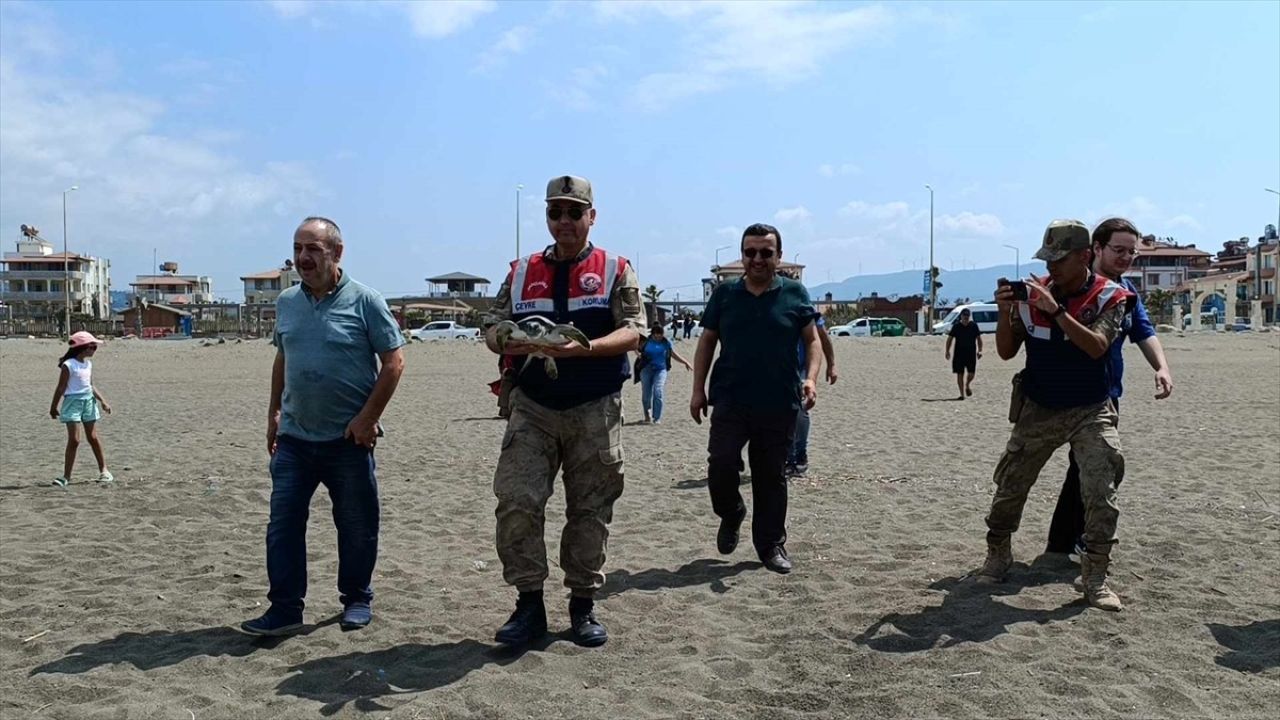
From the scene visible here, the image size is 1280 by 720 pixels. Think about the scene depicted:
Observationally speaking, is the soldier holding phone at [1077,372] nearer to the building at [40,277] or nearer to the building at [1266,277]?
the building at [1266,277]

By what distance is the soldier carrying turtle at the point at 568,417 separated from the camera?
4.77 meters

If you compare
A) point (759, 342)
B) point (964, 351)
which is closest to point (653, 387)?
point (964, 351)

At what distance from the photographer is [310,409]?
4984 millimetres

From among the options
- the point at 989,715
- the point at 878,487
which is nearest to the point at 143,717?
the point at 989,715

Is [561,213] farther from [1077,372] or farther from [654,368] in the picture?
[654,368]

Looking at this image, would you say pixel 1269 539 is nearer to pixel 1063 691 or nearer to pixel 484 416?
pixel 1063 691

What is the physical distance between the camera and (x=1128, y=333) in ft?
19.2

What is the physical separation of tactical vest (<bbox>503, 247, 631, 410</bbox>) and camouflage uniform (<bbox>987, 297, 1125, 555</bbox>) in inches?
85.4

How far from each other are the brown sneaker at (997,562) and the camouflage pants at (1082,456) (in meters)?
0.22

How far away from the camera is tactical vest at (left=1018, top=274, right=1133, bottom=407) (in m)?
5.34

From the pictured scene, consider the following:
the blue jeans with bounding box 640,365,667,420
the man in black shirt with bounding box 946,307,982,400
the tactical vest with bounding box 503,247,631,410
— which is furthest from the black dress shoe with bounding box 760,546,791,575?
the man in black shirt with bounding box 946,307,982,400

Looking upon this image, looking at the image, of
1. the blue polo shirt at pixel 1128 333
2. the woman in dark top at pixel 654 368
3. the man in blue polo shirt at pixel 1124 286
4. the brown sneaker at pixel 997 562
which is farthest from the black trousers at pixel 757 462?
the woman in dark top at pixel 654 368

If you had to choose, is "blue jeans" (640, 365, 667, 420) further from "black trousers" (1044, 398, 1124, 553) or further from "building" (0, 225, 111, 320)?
"building" (0, 225, 111, 320)

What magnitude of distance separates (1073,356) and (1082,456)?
1.63ft
